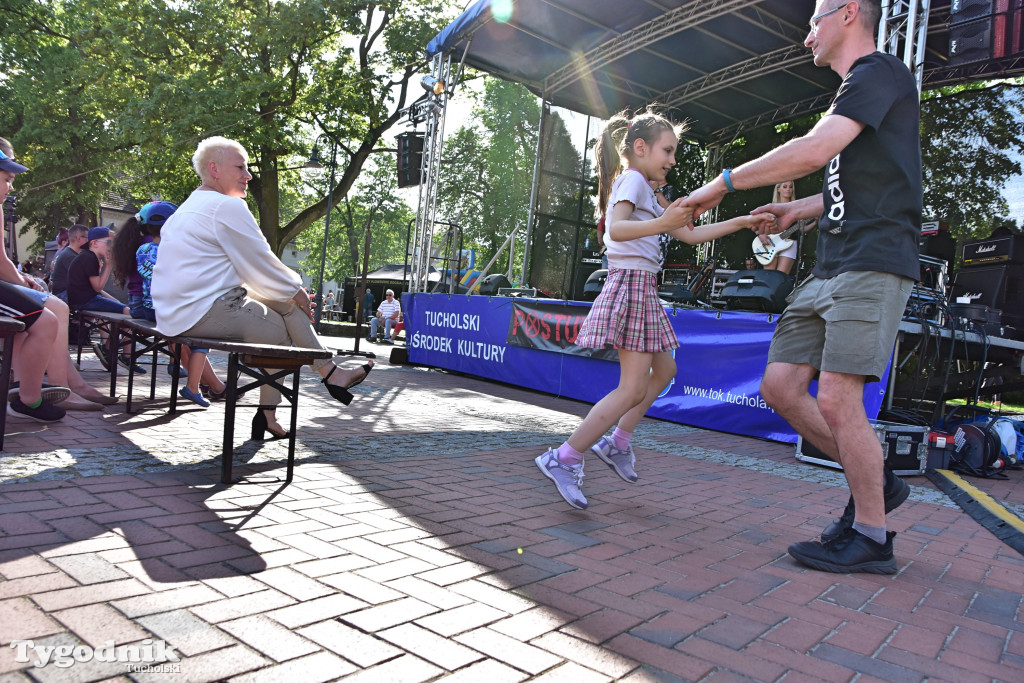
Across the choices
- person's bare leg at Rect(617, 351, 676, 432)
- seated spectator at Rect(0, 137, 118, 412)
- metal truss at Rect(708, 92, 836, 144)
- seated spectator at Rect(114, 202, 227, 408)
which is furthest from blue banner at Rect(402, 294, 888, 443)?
metal truss at Rect(708, 92, 836, 144)

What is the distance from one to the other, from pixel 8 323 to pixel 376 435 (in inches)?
89.8

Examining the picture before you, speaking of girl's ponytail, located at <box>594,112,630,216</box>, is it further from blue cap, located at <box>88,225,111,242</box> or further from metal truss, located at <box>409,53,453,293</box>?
metal truss, located at <box>409,53,453,293</box>

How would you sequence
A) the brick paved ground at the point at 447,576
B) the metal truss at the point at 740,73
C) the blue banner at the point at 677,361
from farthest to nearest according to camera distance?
the metal truss at the point at 740,73 → the blue banner at the point at 677,361 → the brick paved ground at the point at 447,576

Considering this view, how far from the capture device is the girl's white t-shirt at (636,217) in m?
3.16

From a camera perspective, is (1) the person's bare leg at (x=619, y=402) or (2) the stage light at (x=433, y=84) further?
(2) the stage light at (x=433, y=84)

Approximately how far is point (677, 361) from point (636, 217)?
413 centimetres

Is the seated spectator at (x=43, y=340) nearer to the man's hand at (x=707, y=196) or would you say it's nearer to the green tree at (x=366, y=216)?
the man's hand at (x=707, y=196)

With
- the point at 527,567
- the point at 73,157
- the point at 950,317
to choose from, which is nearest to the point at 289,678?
the point at 527,567

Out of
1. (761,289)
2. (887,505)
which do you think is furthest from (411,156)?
(887,505)

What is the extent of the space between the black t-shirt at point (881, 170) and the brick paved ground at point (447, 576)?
123 cm

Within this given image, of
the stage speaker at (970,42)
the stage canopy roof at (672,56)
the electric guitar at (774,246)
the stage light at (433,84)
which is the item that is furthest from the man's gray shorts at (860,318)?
the stage light at (433,84)

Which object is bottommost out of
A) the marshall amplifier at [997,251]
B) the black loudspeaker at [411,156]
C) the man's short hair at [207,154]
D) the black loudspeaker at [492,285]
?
the black loudspeaker at [492,285]

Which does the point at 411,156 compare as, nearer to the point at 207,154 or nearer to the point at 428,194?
the point at 428,194

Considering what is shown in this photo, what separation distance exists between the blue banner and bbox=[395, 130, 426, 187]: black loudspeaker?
248 centimetres
